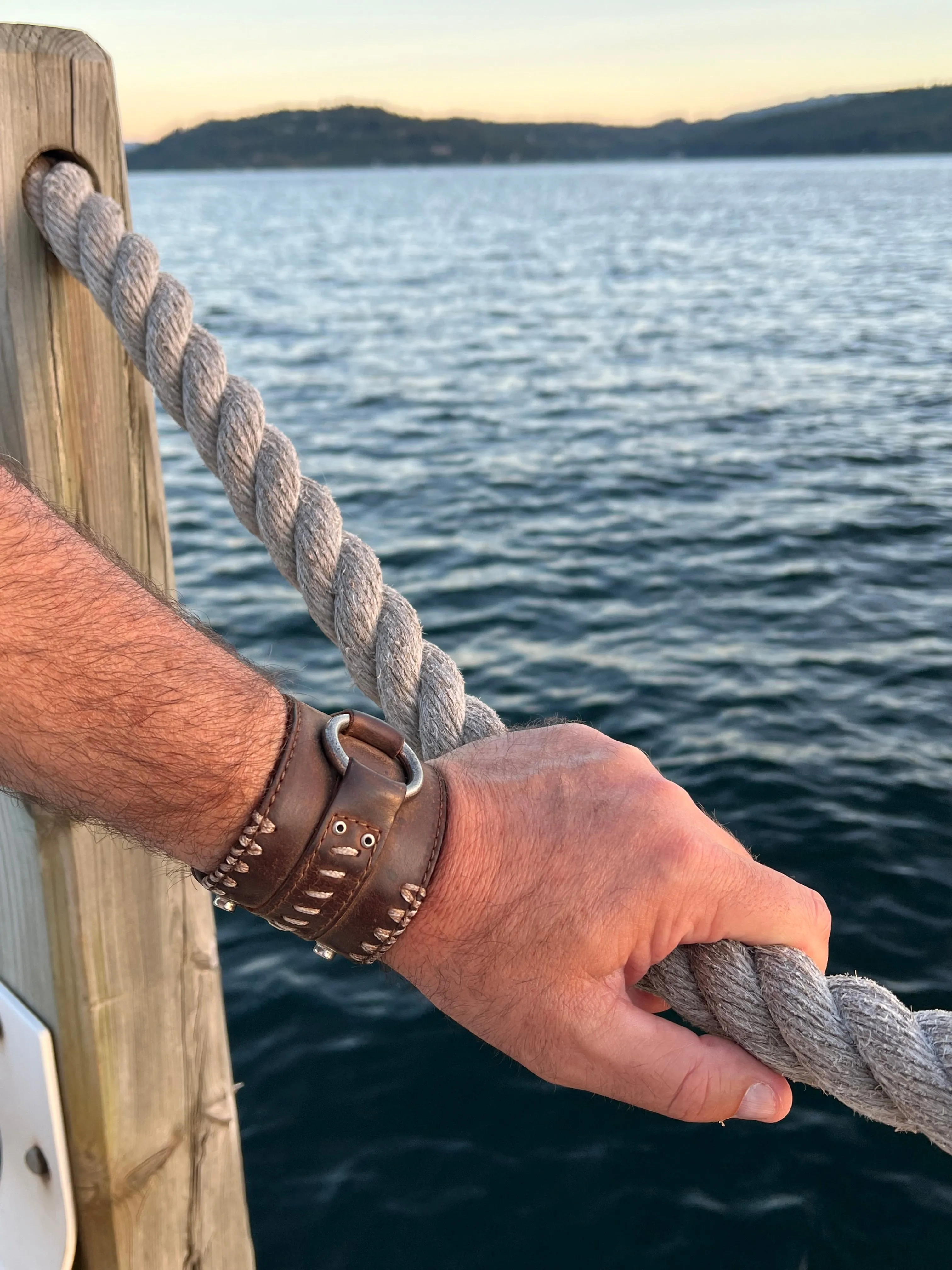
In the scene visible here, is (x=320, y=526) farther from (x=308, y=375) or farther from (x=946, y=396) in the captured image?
(x=308, y=375)

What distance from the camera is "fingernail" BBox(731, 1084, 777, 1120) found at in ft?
3.83

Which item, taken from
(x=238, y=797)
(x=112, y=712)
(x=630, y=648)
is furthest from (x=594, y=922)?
(x=630, y=648)

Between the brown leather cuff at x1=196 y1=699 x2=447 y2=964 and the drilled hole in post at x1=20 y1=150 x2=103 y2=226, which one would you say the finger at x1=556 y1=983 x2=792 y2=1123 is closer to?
the brown leather cuff at x1=196 y1=699 x2=447 y2=964

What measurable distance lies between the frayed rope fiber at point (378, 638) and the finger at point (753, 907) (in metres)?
0.03

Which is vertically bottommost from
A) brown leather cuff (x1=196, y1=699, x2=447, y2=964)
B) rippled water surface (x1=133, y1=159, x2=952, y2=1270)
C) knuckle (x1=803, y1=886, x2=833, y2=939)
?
rippled water surface (x1=133, y1=159, x2=952, y2=1270)

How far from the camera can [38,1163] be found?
192 centimetres

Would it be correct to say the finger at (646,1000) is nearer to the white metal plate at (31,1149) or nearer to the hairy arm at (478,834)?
the hairy arm at (478,834)

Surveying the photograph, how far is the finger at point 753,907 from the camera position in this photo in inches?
43.6

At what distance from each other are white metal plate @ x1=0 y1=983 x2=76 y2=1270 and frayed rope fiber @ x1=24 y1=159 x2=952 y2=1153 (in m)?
0.88

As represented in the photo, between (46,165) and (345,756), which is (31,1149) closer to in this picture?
(345,756)

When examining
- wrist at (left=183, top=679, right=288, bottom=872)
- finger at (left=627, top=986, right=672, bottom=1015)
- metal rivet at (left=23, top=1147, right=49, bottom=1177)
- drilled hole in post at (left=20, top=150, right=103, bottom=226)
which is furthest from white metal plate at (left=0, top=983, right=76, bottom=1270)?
drilled hole in post at (left=20, top=150, right=103, bottom=226)

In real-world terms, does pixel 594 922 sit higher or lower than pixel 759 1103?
higher

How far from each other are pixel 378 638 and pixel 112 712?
2.05ft

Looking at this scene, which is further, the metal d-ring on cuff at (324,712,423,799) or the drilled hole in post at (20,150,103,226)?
the drilled hole in post at (20,150,103,226)
